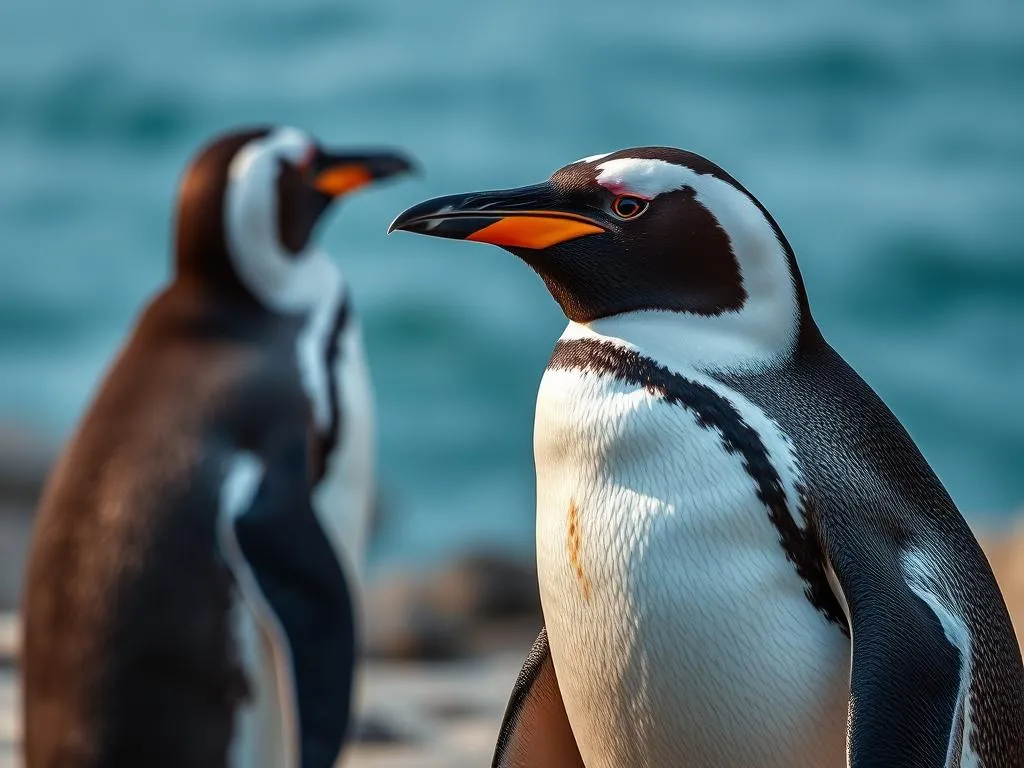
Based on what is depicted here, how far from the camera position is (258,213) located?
12.6 feet

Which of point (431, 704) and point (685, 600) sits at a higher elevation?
point (685, 600)

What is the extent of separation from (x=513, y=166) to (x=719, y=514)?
1719 centimetres

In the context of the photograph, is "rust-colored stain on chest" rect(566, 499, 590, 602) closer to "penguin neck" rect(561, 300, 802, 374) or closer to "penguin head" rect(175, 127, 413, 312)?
"penguin neck" rect(561, 300, 802, 374)

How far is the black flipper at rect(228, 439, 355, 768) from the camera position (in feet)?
10.5

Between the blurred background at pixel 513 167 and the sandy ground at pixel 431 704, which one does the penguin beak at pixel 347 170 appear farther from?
the blurred background at pixel 513 167

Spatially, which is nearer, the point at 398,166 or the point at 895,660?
the point at 895,660

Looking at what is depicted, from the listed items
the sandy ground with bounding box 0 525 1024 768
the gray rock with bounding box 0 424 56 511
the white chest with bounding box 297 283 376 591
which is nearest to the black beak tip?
the white chest with bounding box 297 283 376 591

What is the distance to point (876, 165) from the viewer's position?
18.2 meters

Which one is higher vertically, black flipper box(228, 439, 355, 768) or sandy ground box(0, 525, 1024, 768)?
black flipper box(228, 439, 355, 768)

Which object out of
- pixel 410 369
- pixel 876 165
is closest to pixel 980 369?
pixel 876 165

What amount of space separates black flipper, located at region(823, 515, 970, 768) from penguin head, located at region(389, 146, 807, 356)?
27cm

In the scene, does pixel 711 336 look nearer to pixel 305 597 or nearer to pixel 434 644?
pixel 305 597

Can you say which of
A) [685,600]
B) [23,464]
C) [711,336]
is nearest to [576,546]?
[685,600]

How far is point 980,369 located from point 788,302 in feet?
50.7
